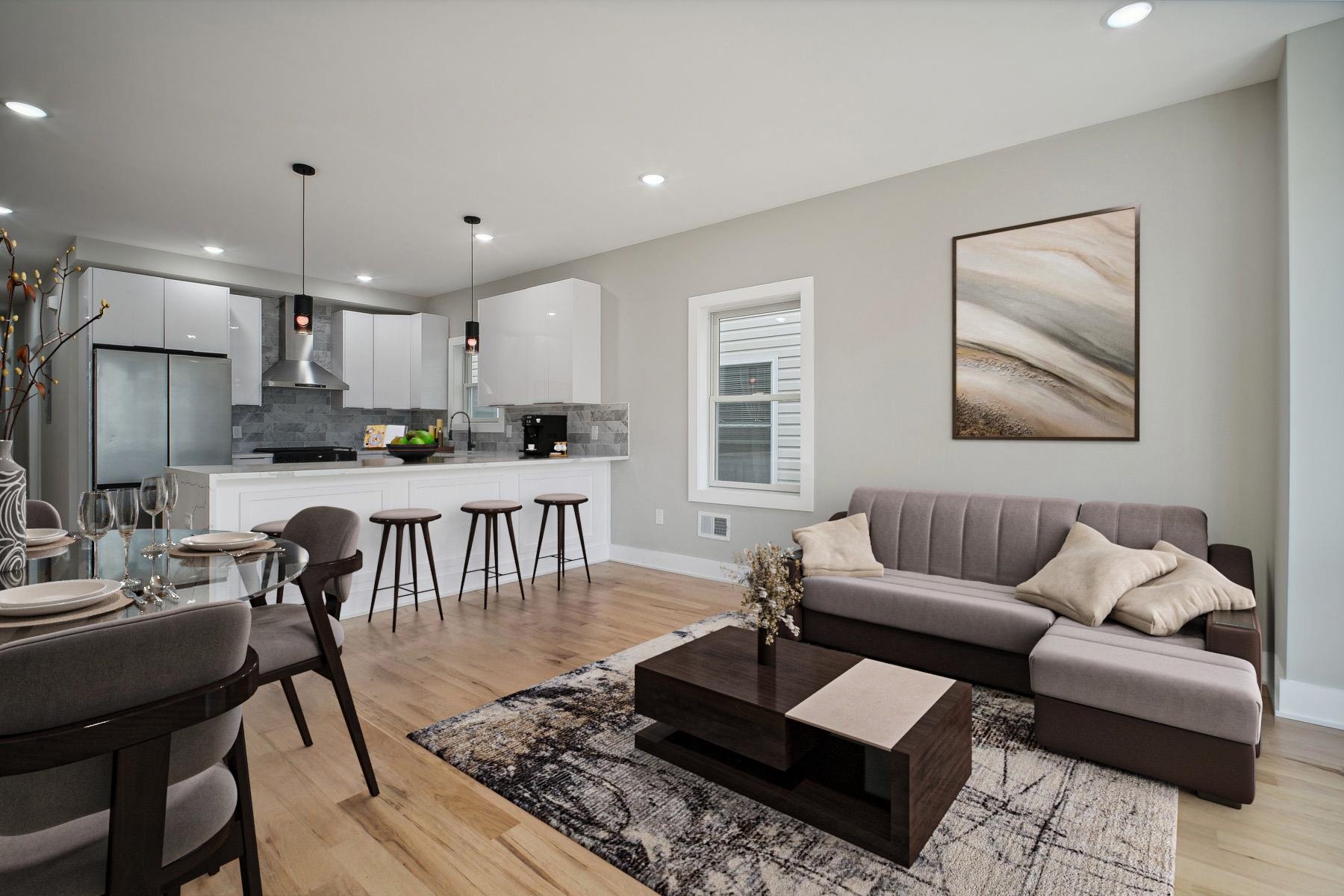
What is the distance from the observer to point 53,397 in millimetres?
6043

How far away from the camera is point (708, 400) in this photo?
511cm

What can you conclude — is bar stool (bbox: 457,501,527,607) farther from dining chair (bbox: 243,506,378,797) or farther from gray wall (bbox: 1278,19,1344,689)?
gray wall (bbox: 1278,19,1344,689)

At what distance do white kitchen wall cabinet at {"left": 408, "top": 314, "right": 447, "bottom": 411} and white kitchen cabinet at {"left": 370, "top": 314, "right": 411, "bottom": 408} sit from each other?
0.18 ft

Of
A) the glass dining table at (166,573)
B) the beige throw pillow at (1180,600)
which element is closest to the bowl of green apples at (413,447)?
the glass dining table at (166,573)

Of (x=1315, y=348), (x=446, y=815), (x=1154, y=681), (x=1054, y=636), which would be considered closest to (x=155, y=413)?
(x=446, y=815)

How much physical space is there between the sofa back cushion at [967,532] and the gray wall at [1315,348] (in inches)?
33.2

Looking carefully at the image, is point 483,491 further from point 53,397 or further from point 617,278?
point 53,397

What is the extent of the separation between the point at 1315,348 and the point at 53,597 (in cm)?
418

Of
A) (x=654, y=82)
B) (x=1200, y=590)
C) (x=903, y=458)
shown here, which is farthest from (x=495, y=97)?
(x=1200, y=590)

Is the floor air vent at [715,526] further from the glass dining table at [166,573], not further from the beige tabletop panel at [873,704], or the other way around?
the glass dining table at [166,573]

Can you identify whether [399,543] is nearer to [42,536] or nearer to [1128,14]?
[42,536]

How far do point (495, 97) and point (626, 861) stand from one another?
3166 mm

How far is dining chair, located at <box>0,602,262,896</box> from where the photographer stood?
914 millimetres

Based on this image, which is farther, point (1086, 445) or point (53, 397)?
point (53, 397)
